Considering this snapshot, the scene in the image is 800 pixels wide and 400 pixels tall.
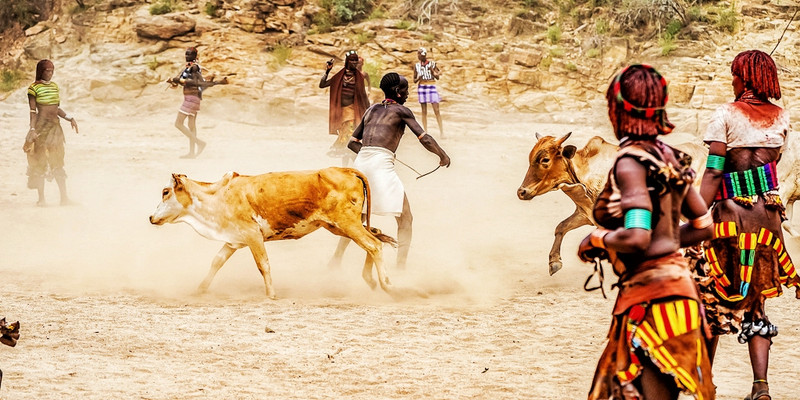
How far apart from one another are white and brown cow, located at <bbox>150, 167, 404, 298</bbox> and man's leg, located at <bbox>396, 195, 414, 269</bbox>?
109cm

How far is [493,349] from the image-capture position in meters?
6.87

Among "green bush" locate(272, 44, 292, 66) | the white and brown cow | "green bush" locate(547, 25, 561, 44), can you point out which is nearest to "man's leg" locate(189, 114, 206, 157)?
"green bush" locate(272, 44, 292, 66)

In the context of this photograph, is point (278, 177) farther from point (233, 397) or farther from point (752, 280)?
point (752, 280)

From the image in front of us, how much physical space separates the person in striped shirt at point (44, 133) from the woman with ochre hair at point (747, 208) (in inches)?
373

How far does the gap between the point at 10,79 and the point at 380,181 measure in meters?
18.3

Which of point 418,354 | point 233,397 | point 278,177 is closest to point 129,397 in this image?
point 233,397

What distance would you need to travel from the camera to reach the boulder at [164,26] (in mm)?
24672

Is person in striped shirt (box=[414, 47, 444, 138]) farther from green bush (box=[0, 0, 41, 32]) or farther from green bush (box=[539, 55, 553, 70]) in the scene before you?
green bush (box=[0, 0, 41, 32])

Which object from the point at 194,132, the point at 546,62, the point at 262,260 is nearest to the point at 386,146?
the point at 262,260

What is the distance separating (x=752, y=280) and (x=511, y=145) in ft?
45.4

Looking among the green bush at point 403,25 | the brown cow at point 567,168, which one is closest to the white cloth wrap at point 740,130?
the brown cow at point 567,168

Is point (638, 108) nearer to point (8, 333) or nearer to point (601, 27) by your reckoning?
point (8, 333)

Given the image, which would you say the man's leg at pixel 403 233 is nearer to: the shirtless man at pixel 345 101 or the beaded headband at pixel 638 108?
the shirtless man at pixel 345 101

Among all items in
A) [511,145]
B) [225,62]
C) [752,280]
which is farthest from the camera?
[225,62]
